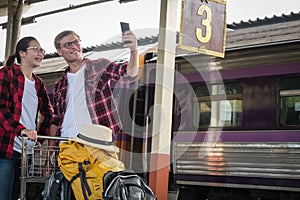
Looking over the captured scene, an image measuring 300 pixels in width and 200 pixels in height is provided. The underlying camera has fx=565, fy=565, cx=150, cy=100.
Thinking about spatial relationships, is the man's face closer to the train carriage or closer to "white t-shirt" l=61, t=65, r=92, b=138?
"white t-shirt" l=61, t=65, r=92, b=138

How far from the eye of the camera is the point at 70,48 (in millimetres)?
4492

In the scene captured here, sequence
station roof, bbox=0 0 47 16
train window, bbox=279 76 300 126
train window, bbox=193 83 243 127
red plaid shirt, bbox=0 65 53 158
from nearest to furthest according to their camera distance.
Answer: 1. red plaid shirt, bbox=0 65 53 158
2. train window, bbox=279 76 300 126
3. train window, bbox=193 83 243 127
4. station roof, bbox=0 0 47 16

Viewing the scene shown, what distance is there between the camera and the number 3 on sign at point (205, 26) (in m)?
6.04

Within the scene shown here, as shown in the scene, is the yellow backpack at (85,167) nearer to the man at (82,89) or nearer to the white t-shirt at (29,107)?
the man at (82,89)

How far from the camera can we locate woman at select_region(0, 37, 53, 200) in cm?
429

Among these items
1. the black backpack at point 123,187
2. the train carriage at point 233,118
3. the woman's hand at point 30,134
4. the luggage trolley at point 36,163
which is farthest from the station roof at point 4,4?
the black backpack at point 123,187

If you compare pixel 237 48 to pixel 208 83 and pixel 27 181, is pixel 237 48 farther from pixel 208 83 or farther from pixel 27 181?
pixel 27 181

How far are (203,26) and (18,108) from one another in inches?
97.5

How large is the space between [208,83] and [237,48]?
2.81 ft

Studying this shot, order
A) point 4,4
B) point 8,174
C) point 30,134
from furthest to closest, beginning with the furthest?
point 4,4
point 8,174
point 30,134

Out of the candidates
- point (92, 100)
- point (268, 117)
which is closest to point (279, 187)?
point (268, 117)

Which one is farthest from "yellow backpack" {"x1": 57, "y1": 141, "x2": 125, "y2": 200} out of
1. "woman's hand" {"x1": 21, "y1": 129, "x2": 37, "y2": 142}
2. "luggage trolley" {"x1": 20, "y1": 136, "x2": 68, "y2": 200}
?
"luggage trolley" {"x1": 20, "y1": 136, "x2": 68, "y2": 200}

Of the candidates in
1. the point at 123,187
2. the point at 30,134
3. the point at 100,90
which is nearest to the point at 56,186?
the point at 30,134

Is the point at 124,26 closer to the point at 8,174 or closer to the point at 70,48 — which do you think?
the point at 70,48
